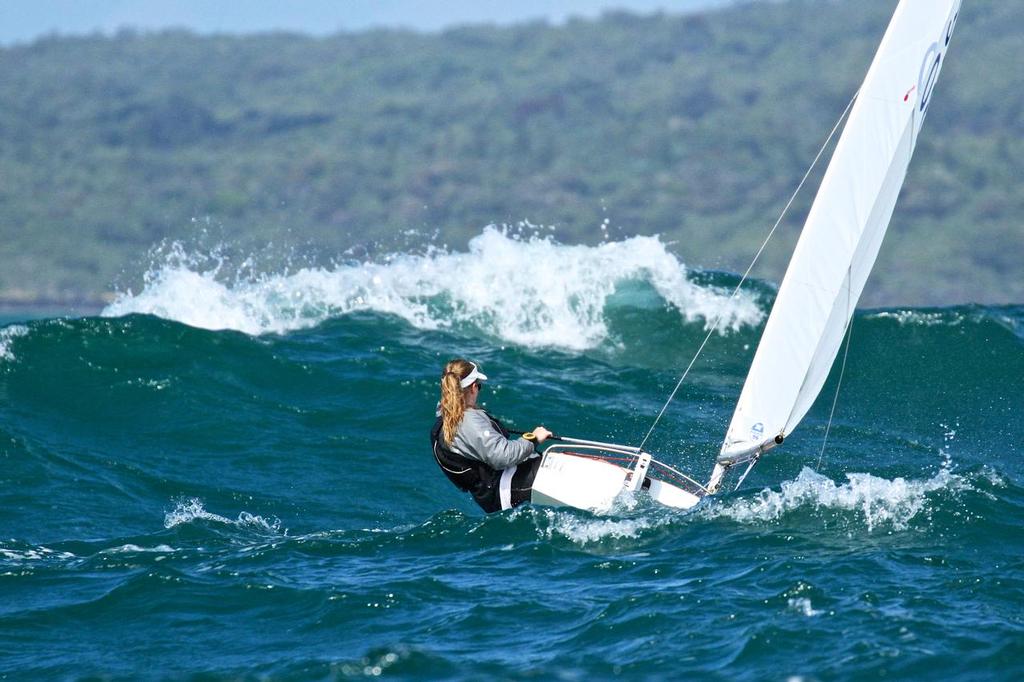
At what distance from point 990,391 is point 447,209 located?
75987 millimetres

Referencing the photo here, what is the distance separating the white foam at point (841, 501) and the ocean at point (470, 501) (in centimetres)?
2

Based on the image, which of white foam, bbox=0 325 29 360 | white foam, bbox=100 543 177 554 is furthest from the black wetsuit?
white foam, bbox=0 325 29 360

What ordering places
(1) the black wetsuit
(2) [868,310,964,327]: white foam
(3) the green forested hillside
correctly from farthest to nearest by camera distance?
(3) the green forested hillside
(2) [868,310,964,327]: white foam
(1) the black wetsuit

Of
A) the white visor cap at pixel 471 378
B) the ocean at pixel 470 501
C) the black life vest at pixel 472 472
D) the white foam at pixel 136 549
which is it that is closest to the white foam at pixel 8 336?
the ocean at pixel 470 501

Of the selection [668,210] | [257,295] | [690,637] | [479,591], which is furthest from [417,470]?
[668,210]

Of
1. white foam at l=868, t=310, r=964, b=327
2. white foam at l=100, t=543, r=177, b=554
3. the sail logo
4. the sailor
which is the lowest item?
white foam at l=100, t=543, r=177, b=554

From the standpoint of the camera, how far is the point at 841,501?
8336mm

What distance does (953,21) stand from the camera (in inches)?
337

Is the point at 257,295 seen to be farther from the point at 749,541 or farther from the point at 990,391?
the point at 749,541

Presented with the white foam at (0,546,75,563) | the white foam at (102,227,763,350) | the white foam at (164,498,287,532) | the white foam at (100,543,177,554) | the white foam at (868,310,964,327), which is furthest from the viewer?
the white foam at (102,227,763,350)

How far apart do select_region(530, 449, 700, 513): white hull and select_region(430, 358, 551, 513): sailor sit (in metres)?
0.10

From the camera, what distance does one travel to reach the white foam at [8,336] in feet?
43.3

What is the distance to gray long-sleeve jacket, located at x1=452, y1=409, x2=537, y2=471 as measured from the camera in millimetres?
8531

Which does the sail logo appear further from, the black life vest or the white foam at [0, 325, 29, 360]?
the white foam at [0, 325, 29, 360]
